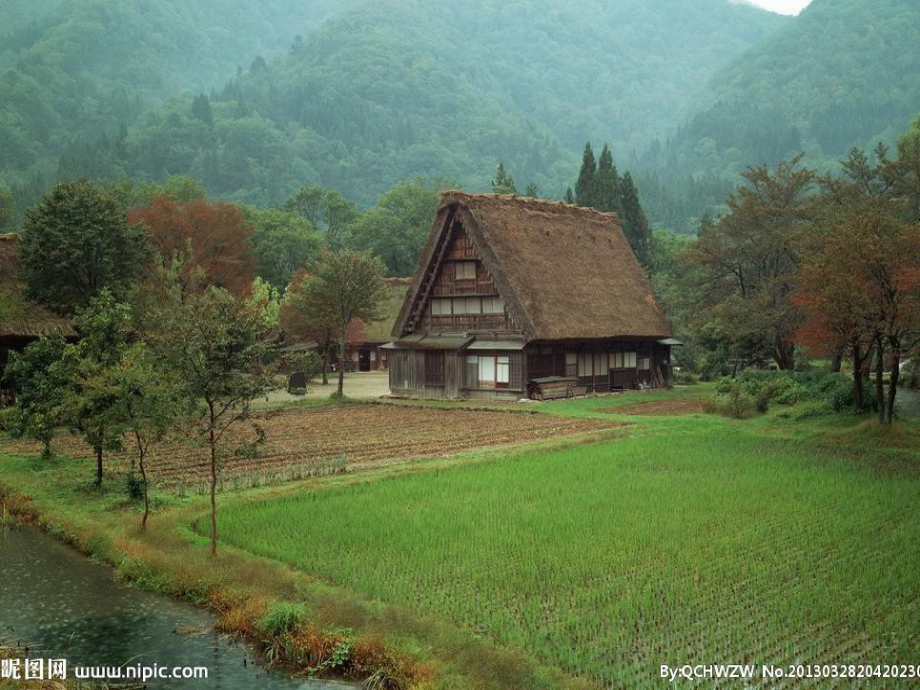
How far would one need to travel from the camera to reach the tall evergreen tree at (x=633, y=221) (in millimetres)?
71688

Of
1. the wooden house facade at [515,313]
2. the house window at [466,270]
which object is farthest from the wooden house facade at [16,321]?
the house window at [466,270]

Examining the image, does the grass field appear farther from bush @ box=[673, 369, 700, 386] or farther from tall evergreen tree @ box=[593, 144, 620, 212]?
tall evergreen tree @ box=[593, 144, 620, 212]

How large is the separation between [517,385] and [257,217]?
4843 cm

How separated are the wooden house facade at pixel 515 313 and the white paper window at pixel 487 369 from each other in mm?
47

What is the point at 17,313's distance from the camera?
102 feet

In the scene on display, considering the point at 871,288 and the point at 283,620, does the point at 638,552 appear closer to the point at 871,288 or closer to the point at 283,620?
the point at 283,620

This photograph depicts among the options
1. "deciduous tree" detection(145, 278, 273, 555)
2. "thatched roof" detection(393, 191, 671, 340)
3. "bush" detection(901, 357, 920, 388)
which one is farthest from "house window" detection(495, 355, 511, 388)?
"deciduous tree" detection(145, 278, 273, 555)

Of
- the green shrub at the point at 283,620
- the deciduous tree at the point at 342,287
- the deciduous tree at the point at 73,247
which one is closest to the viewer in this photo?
the green shrub at the point at 283,620

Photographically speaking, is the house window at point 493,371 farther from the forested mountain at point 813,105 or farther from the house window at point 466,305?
the forested mountain at point 813,105

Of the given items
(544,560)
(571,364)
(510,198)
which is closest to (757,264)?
(571,364)

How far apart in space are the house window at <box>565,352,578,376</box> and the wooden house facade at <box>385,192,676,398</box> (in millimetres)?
47

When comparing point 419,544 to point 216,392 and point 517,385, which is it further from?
point 517,385

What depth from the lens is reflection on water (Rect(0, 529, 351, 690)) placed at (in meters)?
9.38

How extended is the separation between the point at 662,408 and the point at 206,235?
A: 99.7 feet
